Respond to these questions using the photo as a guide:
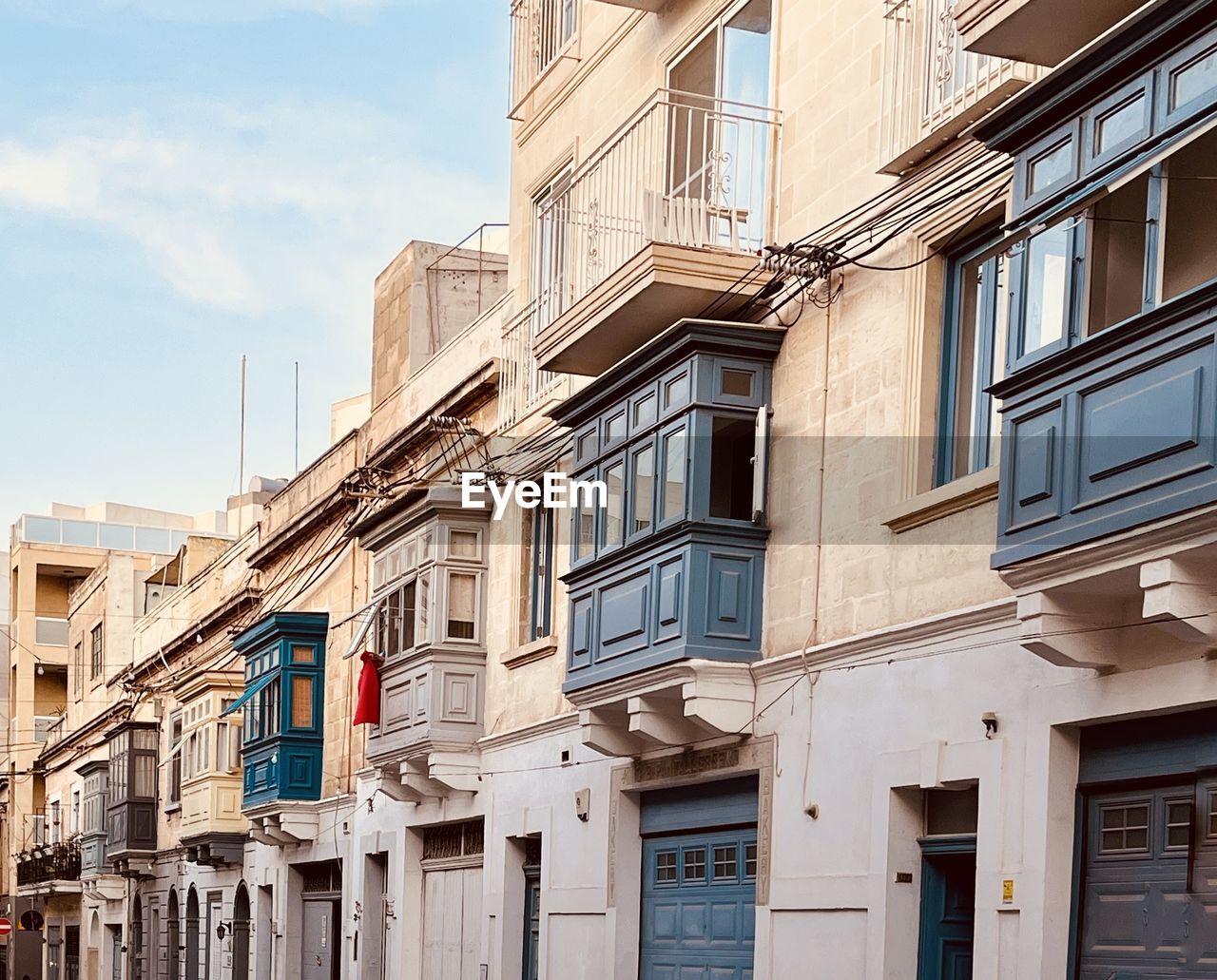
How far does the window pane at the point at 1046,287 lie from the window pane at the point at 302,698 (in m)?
18.2

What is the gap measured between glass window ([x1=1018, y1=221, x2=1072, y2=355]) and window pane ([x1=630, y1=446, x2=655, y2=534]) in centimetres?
528

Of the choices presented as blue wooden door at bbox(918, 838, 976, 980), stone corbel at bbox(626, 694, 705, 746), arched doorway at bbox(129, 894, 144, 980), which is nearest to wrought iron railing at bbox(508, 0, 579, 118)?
stone corbel at bbox(626, 694, 705, 746)

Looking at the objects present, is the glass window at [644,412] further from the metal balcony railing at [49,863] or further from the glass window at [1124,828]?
the metal balcony railing at [49,863]

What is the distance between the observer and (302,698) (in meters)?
27.5

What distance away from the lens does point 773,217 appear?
15305 millimetres

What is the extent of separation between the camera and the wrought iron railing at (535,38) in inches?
811

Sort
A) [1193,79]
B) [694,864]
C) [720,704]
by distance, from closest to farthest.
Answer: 1. [1193,79]
2. [720,704]
3. [694,864]

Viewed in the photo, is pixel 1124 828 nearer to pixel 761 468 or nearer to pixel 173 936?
pixel 761 468

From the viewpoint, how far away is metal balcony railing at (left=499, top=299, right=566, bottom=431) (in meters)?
19.9

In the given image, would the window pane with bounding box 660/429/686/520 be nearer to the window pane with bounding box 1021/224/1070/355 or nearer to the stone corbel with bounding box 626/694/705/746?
the stone corbel with bounding box 626/694/705/746

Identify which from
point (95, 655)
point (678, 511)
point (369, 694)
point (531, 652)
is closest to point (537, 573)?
point (531, 652)

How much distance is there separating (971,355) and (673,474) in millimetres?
3144

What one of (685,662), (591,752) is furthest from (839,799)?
(591,752)

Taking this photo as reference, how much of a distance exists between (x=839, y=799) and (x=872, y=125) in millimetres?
4687
